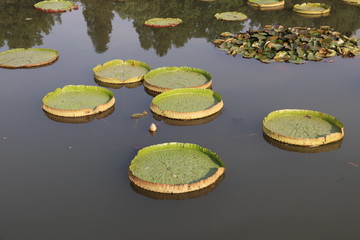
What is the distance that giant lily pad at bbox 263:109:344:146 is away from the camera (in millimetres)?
7332

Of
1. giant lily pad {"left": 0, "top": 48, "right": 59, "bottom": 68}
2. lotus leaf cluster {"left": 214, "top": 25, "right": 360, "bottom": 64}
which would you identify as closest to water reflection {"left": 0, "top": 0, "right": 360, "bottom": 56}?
giant lily pad {"left": 0, "top": 48, "right": 59, "bottom": 68}

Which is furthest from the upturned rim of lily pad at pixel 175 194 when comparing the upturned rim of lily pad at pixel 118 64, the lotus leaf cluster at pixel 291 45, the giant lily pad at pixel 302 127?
the lotus leaf cluster at pixel 291 45

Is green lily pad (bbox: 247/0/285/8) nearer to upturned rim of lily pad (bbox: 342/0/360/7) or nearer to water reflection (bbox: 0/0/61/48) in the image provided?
upturned rim of lily pad (bbox: 342/0/360/7)

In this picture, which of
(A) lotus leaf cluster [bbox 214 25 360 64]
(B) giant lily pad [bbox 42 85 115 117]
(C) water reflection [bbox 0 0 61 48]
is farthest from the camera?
(C) water reflection [bbox 0 0 61 48]

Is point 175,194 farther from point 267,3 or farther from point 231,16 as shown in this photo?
point 267,3

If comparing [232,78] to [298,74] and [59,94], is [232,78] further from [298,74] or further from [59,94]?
[59,94]

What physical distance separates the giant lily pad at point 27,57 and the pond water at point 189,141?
13.4 inches

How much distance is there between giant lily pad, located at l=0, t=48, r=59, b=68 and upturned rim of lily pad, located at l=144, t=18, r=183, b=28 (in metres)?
4.40

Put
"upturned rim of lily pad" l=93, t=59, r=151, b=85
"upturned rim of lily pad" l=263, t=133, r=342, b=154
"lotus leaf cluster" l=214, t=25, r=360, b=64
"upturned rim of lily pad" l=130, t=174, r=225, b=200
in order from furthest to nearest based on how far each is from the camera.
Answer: "lotus leaf cluster" l=214, t=25, r=360, b=64 < "upturned rim of lily pad" l=93, t=59, r=151, b=85 < "upturned rim of lily pad" l=263, t=133, r=342, b=154 < "upturned rim of lily pad" l=130, t=174, r=225, b=200

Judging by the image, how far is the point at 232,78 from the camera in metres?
10.4

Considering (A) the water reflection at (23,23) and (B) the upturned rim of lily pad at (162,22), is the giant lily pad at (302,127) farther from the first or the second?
(A) the water reflection at (23,23)

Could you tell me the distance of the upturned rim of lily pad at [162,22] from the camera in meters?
15.2

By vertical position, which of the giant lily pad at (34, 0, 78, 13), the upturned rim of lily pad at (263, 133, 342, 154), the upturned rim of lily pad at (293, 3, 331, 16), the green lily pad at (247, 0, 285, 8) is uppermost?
the giant lily pad at (34, 0, 78, 13)

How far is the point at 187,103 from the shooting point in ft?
29.1
